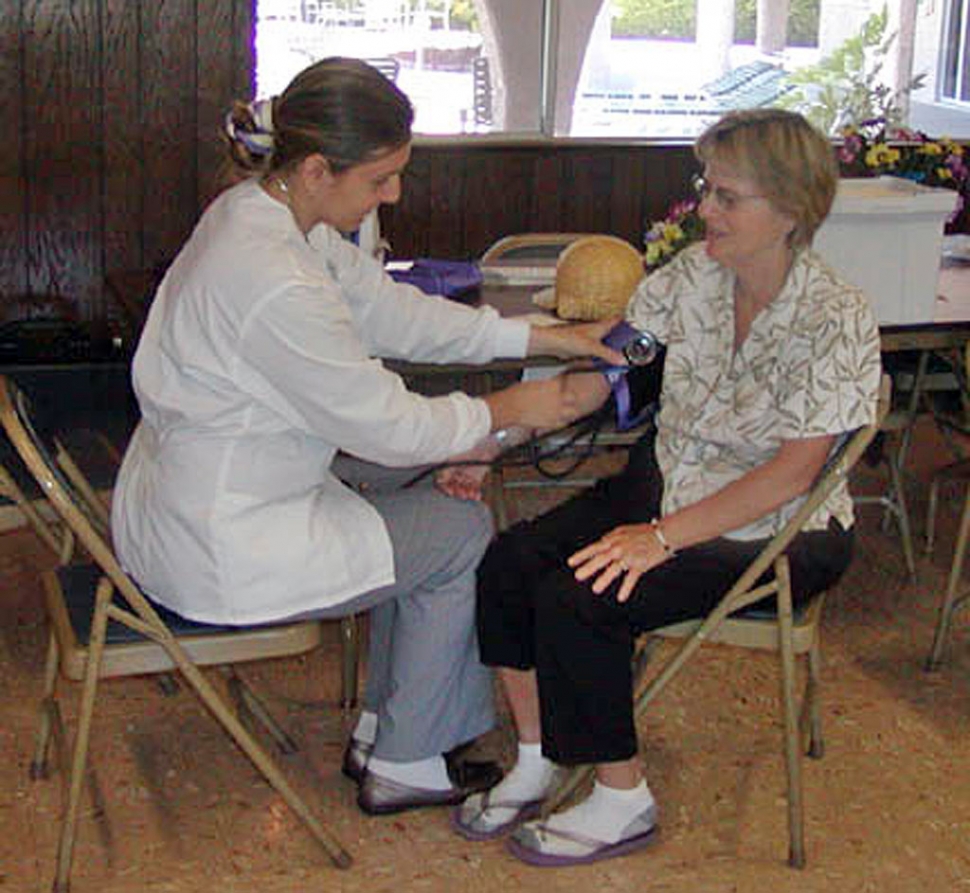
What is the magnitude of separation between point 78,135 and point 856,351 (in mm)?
2923

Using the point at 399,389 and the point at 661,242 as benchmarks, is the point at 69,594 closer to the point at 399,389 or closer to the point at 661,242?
the point at 399,389

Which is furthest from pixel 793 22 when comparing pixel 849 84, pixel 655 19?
pixel 655 19

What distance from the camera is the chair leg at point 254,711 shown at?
3160 mm

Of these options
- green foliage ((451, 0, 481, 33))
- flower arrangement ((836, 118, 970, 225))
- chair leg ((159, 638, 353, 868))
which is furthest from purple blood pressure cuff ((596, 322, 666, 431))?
green foliage ((451, 0, 481, 33))

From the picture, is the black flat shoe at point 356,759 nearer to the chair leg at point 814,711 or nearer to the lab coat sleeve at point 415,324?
the lab coat sleeve at point 415,324

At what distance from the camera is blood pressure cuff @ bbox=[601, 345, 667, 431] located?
2.93 meters

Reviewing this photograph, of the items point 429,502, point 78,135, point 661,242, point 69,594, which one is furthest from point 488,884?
point 78,135

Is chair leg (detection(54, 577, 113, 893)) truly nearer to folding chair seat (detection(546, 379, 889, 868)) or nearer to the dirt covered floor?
the dirt covered floor

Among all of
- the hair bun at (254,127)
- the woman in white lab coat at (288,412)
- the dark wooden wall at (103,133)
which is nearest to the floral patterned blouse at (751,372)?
the woman in white lab coat at (288,412)

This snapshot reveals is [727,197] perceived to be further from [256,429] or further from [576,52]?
[576,52]

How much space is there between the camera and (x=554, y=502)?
15.0ft

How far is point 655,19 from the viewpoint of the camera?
5.77 metres

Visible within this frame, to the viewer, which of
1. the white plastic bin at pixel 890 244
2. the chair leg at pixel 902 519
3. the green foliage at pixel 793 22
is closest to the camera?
the white plastic bin at pixel 890 244

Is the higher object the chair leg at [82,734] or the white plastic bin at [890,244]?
the white plastic bin at [890,244]
